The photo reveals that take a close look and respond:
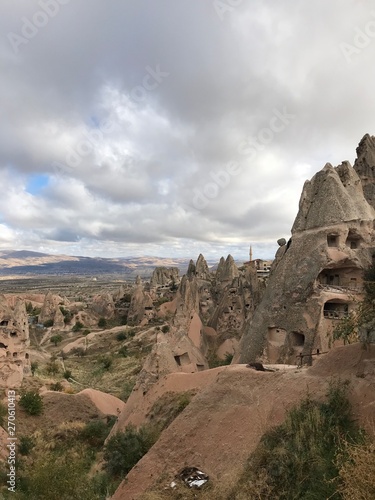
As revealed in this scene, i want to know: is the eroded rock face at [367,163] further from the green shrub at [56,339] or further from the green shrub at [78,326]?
the green shrub at [78,326]

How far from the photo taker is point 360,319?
28.4ft

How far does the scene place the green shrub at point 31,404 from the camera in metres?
18.9

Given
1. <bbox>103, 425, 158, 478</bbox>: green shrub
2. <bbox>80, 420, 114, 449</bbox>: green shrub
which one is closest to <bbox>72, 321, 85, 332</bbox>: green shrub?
<bbox>80, 420, 114, 449</bbox>: green shrub

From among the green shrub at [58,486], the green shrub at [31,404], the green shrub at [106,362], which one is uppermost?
the green shrub at [58,486]

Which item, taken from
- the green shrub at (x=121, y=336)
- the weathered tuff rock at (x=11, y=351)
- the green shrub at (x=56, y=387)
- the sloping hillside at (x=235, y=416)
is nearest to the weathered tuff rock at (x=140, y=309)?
the green shrub at (x=121, y=336)

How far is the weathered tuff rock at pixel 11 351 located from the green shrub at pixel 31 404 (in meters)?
2.84

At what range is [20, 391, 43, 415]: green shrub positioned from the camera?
18.9 metres

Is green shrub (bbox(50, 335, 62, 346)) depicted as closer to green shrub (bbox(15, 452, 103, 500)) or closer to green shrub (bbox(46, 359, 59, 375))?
green shrub (bbox(46, 359, 59, 375))

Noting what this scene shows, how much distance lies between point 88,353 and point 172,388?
28.7 m

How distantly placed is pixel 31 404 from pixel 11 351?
5.05 meters

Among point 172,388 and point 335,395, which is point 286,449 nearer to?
point 335,395

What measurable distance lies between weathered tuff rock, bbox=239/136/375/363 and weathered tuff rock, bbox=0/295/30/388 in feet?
45.7

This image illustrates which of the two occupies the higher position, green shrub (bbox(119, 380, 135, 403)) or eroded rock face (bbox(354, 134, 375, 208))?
eroded rock face (bbox(354, 134, 375, 208))

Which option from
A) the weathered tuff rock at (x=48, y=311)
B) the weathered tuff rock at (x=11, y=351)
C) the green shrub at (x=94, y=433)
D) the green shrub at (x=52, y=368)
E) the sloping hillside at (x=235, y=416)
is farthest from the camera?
the weathered tuff rock at (x=48, y=311)
